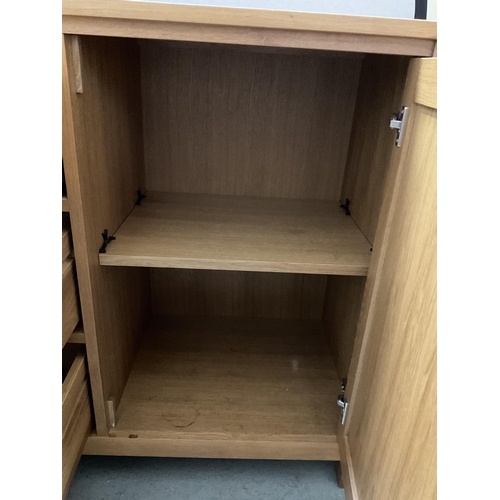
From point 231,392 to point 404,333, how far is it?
0.51 m

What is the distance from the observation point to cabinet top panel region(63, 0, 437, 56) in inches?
21.9

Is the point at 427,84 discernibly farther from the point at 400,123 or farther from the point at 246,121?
the point at 246,121

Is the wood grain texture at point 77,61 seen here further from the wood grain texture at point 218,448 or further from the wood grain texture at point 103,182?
the wood grain texture at point 218,448

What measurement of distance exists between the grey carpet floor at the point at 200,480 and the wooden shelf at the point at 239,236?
0.44 metres

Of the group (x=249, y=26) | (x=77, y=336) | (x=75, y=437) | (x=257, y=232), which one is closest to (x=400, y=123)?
(x=249, y=26)

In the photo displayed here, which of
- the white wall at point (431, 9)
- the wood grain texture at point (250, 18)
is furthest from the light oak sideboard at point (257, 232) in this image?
the white wall at point (431, 9)

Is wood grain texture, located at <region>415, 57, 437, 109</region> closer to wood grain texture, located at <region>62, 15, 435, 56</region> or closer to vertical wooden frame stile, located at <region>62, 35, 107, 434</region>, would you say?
wood grain texture, located at <region>62, 15, 435, 56</region>

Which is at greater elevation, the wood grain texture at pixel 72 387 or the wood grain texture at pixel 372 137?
the wood grain texture at pixel 372 137

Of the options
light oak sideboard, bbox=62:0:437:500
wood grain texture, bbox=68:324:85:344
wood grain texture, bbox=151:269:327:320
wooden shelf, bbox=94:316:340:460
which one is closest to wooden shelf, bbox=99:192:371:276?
light oak sideboard, bbox=62:0:437:500

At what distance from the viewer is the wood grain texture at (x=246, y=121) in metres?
0.99

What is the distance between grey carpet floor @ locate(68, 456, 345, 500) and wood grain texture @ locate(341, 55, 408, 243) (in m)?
0.49

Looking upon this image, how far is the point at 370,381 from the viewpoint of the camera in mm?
701

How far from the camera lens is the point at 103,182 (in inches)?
29.9

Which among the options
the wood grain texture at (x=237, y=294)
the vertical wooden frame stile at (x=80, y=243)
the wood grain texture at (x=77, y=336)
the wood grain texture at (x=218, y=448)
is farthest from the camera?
the wood grain texture at (x=237, y=294)
